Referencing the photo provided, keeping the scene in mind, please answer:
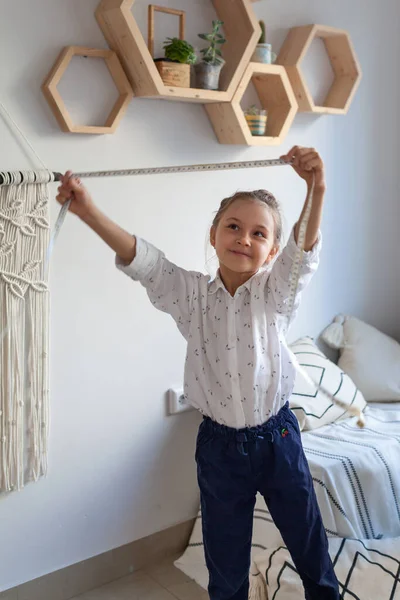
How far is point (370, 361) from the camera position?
2773 millimetres

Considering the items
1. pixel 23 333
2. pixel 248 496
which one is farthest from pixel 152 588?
pixel 23 333

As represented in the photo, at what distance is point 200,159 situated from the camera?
2338 mm

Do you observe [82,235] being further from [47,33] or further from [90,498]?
[90,498]

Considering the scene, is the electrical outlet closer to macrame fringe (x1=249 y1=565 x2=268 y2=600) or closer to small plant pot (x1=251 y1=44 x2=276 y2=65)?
macrame fringe (x1=249 y1=565 x2=268 y2=600)

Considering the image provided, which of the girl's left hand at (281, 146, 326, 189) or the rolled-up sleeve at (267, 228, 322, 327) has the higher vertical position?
the girl's left hand at (281, 146, 326, 189)

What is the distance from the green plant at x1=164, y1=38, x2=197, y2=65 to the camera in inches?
81.1

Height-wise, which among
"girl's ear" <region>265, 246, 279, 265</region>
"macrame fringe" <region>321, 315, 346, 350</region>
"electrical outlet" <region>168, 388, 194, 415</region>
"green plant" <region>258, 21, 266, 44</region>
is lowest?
"electrical outlet" <region>168, 388, 194, 415</region>

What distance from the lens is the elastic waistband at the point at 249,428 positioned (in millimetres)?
1620

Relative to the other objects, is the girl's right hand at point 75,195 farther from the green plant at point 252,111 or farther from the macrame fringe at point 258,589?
the macrame fringe at point 258,589

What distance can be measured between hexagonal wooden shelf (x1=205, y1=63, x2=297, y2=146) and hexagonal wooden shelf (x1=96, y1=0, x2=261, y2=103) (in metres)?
0.04

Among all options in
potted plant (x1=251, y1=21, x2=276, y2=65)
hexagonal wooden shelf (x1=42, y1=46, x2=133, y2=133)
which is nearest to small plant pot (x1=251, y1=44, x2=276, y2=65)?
potted plant (x1=251, y1=21, x2=276, y2=65)

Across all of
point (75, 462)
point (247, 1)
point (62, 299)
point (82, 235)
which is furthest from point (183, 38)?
point (75, 462)

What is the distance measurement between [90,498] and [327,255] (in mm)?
1230

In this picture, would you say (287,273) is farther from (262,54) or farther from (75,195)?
(262,54)
